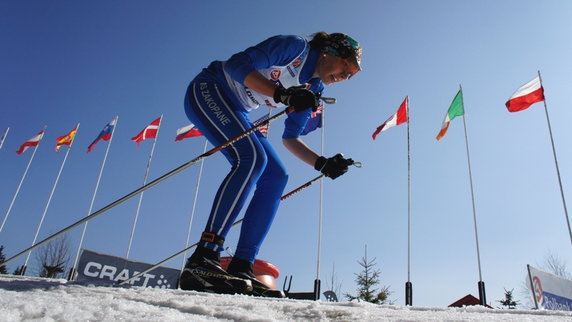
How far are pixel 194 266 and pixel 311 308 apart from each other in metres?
1.32

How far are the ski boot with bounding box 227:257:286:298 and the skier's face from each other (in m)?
1.63

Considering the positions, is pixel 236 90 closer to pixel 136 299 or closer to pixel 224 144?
pixel 224 144

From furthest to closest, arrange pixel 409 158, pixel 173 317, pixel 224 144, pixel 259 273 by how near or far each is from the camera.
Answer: pixel 409 158 → pixel 259 273 → pixel 224 144 → pixel 173 317

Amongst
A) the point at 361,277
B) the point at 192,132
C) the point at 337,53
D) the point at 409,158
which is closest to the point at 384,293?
the point at 361,277

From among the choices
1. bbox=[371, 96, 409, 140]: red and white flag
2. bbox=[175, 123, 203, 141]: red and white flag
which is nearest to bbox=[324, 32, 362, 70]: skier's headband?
bbox=[371, 96, 409, 140]: red and white flag

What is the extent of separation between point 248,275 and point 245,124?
108 cm

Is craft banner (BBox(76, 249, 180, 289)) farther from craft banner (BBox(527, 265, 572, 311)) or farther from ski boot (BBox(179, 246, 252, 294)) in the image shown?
craft banner (BBox(527, 265, 572, 311))

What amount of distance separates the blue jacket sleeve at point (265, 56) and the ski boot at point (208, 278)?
116cm

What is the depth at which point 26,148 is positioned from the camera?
15391mm

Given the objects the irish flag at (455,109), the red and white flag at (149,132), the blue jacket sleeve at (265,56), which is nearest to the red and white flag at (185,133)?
the red and white flag at (149,132)

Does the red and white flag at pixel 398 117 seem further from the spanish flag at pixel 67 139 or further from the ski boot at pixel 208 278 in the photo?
the spanish flag at pixel 67 139

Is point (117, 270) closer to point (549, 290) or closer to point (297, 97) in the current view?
point (297, 97)

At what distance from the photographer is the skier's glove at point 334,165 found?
3.13 metres

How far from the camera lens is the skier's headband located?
294 centimetres
